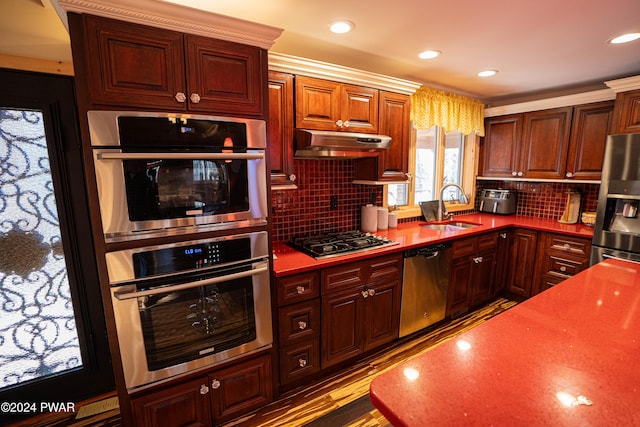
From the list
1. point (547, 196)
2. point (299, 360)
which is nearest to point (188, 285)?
point (299, 360)

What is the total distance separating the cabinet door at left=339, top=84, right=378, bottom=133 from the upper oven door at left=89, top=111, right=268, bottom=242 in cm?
85

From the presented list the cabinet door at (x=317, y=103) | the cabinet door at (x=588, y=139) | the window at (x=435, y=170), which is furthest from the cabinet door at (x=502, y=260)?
the cabinet door at (x=317, y=103)

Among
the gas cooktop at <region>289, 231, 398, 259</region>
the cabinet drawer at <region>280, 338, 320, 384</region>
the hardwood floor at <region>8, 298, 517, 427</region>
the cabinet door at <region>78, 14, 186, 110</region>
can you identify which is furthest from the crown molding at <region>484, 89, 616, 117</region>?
the cabinet door at <region>78, 14, 186, 110</region>

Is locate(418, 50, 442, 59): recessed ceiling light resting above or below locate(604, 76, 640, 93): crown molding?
above

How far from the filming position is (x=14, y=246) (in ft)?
5.54

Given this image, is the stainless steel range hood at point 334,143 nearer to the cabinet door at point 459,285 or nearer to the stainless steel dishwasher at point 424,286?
the stainless steel dishwasher at point 424,286

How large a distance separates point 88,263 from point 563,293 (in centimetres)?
262

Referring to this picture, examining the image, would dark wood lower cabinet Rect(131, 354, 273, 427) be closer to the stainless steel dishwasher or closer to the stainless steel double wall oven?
the stainless steel double wall oven

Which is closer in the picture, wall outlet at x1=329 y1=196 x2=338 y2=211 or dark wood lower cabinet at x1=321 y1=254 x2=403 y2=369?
dark wood lower cabinet at x1=321 y1=254 x2=403 y2=369

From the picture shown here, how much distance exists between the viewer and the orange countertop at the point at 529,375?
68cm

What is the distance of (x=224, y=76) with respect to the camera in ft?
4.88

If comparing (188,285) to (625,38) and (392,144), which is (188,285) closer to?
(392,144)

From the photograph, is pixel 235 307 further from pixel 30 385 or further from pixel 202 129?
pixel 30 385

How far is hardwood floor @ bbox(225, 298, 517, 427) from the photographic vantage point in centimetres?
178
